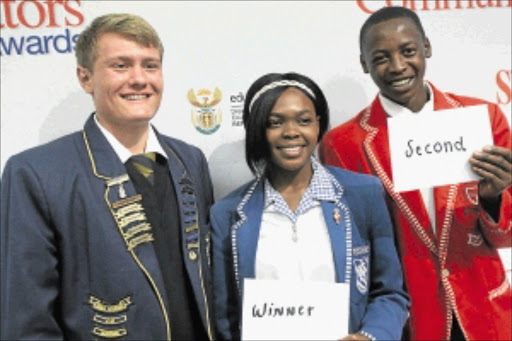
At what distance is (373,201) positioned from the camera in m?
1.82

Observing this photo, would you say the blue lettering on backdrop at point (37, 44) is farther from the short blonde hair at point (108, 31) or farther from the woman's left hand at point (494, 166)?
the woman's left hand at point (494, 166)

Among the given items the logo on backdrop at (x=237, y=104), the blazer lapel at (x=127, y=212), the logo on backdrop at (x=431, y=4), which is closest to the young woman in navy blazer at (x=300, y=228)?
the blazer lapel at (x=127, y=212)

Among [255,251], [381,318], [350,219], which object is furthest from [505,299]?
[255,251]

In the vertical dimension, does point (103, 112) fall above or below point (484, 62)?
below

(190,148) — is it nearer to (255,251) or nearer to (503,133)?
(255,251)

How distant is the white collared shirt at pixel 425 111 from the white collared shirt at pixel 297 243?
0.42 meters

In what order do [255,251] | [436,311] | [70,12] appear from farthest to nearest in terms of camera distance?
[70,12], [436,311], [255,251]

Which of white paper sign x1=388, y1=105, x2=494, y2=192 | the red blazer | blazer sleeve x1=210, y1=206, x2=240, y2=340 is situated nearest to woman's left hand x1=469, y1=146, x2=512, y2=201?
white paper sign x1=388, y1=105, x2=494, y2=192

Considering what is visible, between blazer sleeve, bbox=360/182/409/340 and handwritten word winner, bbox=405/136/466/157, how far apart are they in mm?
167

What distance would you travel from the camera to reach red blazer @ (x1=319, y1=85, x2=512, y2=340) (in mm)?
1932

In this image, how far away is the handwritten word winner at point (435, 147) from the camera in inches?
71.6

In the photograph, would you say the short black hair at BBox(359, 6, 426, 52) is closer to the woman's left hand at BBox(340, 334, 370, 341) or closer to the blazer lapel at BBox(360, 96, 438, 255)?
the blazer lapel at BBox(360, 96, 438, 255)

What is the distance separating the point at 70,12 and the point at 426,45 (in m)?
1.48

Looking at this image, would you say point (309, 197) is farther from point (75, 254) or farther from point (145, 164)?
point (75, 254)
